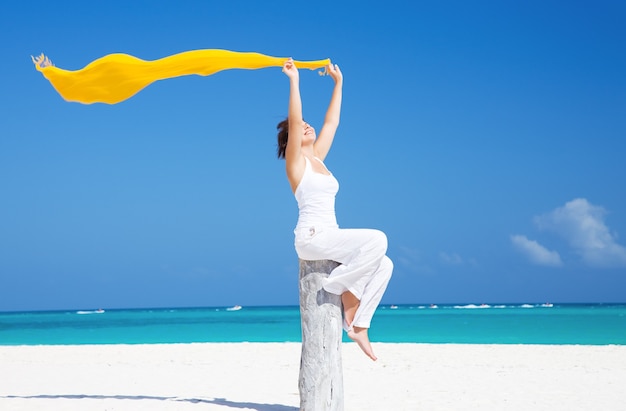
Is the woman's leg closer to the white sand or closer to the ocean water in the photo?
the white sand

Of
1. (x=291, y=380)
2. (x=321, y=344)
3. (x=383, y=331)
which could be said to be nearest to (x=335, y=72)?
(x=321, y=344)

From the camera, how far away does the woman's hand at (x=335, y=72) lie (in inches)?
263

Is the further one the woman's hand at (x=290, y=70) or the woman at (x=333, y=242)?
the woman's hand at (x=290, y=70)

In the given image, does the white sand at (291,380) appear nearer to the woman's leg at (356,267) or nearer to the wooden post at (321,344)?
the wooden post at (321,344)

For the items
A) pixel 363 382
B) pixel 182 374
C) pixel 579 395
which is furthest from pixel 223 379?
pixel 579 395

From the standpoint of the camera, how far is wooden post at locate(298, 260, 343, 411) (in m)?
5.87

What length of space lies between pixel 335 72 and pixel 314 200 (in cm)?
148

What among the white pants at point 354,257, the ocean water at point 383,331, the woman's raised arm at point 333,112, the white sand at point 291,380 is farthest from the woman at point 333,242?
the ocean water at point 383,331

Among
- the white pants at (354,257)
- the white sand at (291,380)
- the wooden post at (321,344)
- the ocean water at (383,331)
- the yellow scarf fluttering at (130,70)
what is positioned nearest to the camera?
the white pants at (354,257)

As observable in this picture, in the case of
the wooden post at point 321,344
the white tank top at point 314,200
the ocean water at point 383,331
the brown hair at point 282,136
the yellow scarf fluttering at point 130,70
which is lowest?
the wooden post at point 321,344

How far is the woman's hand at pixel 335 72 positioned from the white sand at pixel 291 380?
3157 millimetres

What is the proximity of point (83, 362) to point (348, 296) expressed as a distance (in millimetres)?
8834

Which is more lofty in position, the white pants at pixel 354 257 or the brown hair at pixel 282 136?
the brown hair at pixel 282 136

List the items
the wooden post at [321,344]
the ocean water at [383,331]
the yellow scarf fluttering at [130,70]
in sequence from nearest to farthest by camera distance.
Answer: the wooden post at [321,344] → the yellow scarf fluttering at [130,70] → the ocean water at [383,331]
